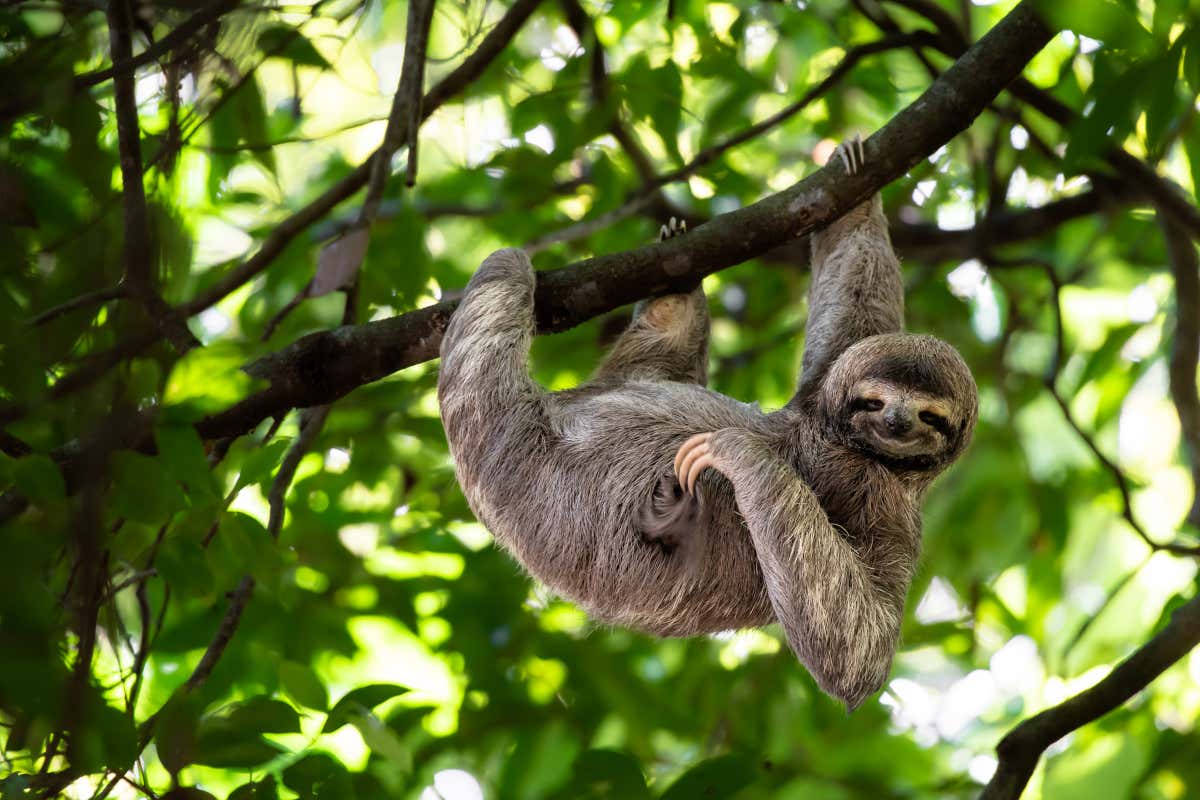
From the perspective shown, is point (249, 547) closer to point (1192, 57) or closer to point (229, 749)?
point (229, 749)

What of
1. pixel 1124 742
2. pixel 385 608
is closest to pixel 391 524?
pixel 385 608

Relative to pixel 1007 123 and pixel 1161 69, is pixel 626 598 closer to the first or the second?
pixel 1161 69

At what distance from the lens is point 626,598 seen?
21.7 feet

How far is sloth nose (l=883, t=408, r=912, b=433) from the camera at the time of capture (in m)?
6.25

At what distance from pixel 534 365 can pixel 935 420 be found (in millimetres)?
3433

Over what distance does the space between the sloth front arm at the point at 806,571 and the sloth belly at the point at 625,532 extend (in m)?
0.55

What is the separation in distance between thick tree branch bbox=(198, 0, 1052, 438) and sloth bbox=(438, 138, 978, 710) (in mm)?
240

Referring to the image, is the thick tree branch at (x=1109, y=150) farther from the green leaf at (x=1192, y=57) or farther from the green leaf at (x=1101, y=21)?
the green leaf at (x=1101, y=21)

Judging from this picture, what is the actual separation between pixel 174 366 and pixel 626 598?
3.34 metres

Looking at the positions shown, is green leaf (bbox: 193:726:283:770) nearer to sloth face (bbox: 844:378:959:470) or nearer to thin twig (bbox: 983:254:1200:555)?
sloth face (bbox: 844:378:959:470)

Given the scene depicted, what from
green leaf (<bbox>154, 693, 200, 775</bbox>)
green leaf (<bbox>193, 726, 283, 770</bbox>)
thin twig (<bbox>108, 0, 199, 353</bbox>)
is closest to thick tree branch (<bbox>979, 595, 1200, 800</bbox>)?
green leaf (<bbox>193, 726, 283, 770</bbox>)

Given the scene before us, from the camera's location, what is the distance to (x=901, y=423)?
6270 mm

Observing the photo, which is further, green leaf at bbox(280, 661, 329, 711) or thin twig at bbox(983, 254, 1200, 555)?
thin twig at bbox(983, 254, 1200, 555)

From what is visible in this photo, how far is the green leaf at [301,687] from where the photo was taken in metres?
5.70
